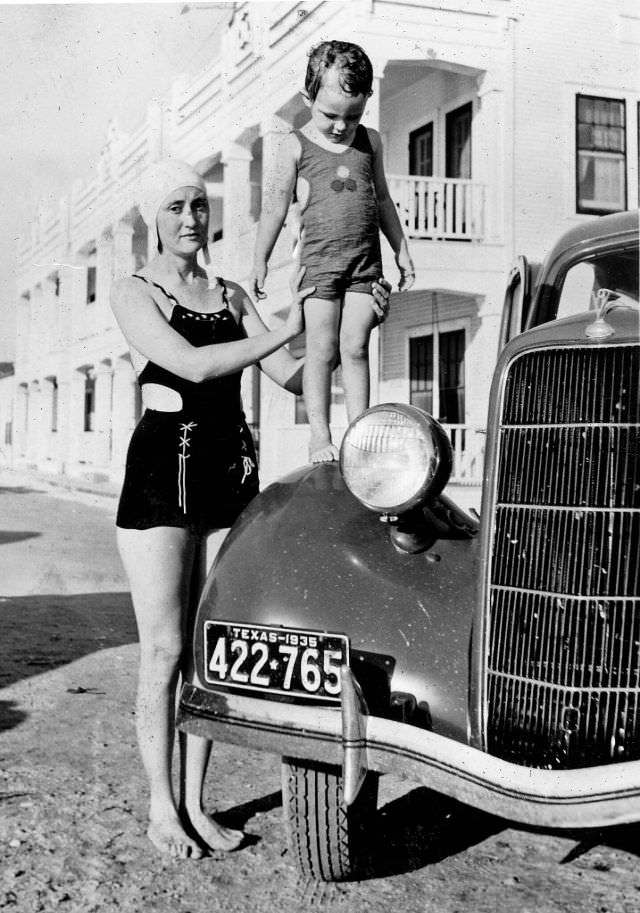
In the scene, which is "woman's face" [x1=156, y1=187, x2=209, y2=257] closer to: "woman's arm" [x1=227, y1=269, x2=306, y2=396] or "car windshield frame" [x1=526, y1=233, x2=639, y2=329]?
"woman's arm" [x1=227, y1=269, x2=306, y2=396]

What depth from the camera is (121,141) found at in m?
18.1

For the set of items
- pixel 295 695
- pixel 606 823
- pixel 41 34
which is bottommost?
pixel 606 823

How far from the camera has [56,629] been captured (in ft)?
19.7

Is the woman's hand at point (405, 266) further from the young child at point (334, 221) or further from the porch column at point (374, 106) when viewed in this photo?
the porch column at point (374, 106)

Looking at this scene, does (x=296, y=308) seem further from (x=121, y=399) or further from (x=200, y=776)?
(x=121, y=399)

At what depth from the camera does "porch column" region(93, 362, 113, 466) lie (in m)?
21.3

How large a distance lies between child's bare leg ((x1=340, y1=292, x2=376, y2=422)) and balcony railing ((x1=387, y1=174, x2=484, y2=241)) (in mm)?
9765

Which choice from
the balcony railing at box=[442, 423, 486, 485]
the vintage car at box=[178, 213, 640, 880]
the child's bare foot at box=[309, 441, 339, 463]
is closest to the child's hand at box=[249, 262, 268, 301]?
the child's bare foot at box=[309, 441, 339, 463]

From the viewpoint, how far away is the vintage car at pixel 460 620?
6.61 ft

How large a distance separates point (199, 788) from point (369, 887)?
1.96 feet

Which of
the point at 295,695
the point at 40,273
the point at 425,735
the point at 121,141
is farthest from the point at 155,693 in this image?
the point at 40,273

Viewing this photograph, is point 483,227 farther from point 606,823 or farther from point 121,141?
point 606,823

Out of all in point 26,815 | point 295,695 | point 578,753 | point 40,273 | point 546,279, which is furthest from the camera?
point 40,273

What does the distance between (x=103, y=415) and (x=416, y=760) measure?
69.7ft
